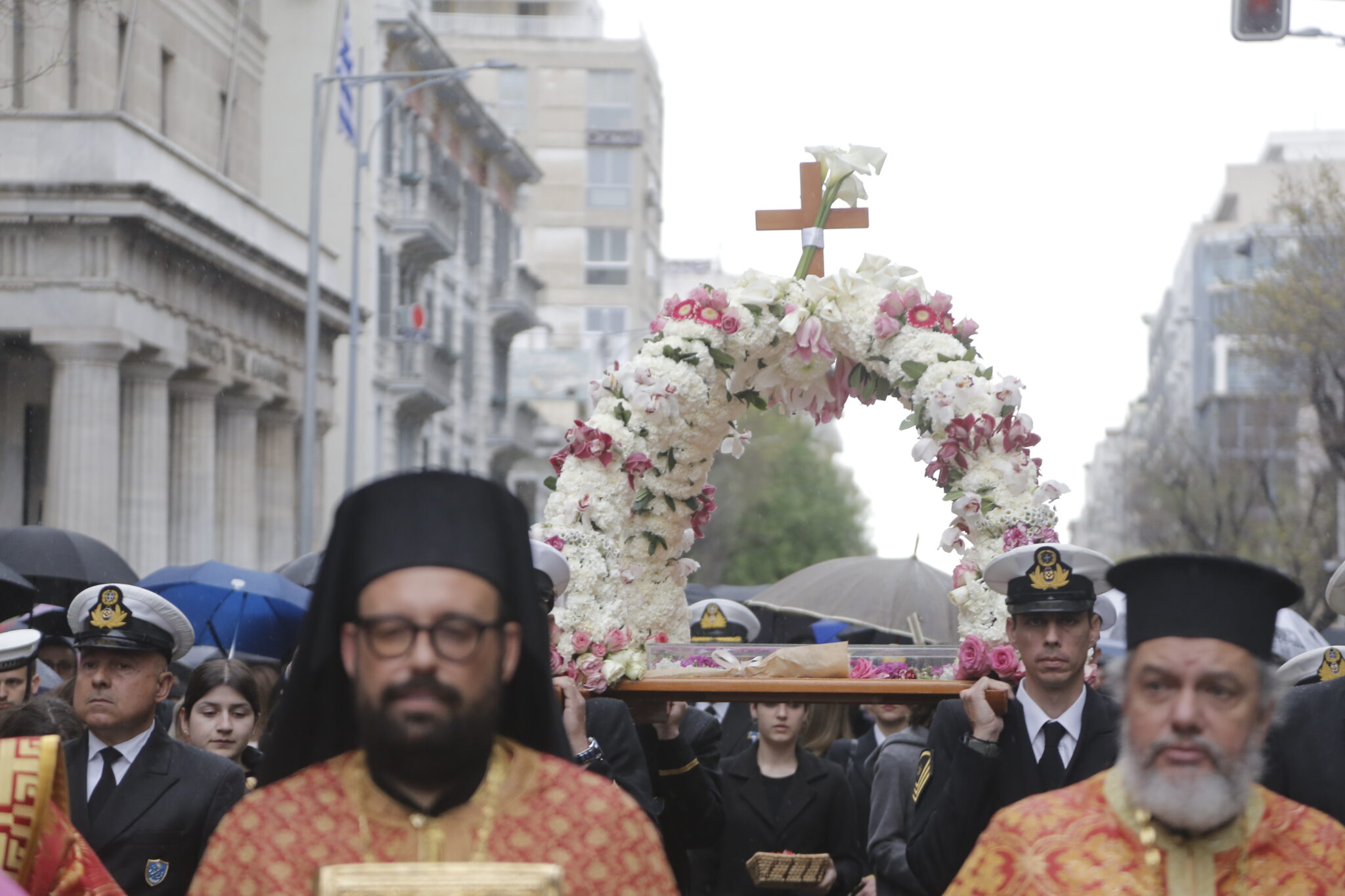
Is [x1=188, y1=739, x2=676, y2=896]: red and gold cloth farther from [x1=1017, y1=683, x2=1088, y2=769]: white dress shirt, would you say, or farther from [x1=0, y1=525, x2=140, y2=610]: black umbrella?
[x1=0, y1=525, x2=140, y2=610]: black umbrella

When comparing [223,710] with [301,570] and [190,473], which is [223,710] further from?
[190,473]

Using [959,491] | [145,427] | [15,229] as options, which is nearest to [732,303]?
[959,491]

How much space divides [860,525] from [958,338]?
253ft

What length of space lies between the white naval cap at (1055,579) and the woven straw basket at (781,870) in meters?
2.06

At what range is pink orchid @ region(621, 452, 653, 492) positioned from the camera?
24.6 ft

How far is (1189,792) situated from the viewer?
3.76 m

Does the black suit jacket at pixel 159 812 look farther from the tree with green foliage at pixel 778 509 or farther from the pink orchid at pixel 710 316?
the tree with green foliage at pixel 778 509

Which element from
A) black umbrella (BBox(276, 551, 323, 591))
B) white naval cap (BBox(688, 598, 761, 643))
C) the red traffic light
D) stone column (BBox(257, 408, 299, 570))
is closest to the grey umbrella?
white naval cap (BBox(688, 598, 761, 643))

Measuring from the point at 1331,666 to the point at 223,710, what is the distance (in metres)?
3.72

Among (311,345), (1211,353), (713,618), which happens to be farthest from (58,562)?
(1211,353)

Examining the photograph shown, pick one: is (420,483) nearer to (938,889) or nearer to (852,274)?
(938,889)

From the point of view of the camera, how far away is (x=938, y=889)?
574 cm

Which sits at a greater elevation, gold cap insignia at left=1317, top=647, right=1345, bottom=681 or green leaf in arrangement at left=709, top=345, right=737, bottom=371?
green leaf in arrangement at left=709, top=345, right=737, bottom=371

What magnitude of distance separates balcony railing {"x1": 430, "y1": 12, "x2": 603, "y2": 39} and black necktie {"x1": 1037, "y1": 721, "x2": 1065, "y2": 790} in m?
70.4
